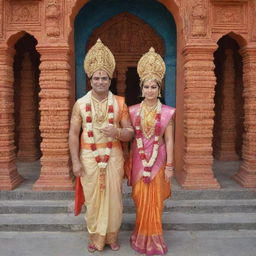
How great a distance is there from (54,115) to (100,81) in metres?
1.73

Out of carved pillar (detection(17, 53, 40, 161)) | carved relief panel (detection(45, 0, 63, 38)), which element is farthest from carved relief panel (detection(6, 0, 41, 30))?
carved pillar (detection(17, 53, 40, 161))

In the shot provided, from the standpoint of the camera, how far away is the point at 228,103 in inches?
333

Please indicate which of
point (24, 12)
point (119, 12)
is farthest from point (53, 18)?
point (119, 12)

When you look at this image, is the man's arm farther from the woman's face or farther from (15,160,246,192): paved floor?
(15,160,246,192): paved floor

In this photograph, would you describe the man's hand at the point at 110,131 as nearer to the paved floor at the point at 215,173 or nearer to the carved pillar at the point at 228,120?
the paved floor at the point at 215,173

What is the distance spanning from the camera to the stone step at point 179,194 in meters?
5.19

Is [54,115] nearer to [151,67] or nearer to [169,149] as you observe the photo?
[151,67]

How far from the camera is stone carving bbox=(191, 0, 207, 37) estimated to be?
5215mm

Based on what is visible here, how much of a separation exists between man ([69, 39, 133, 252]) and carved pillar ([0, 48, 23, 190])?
1.96 meters

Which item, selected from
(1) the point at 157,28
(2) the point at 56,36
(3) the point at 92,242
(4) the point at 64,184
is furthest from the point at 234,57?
(3) the point at 92,242

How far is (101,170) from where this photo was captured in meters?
3.83

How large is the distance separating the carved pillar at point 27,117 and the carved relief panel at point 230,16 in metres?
4.74

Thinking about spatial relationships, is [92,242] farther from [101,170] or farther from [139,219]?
[101,170]

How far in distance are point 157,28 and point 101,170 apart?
3976 millimetres
